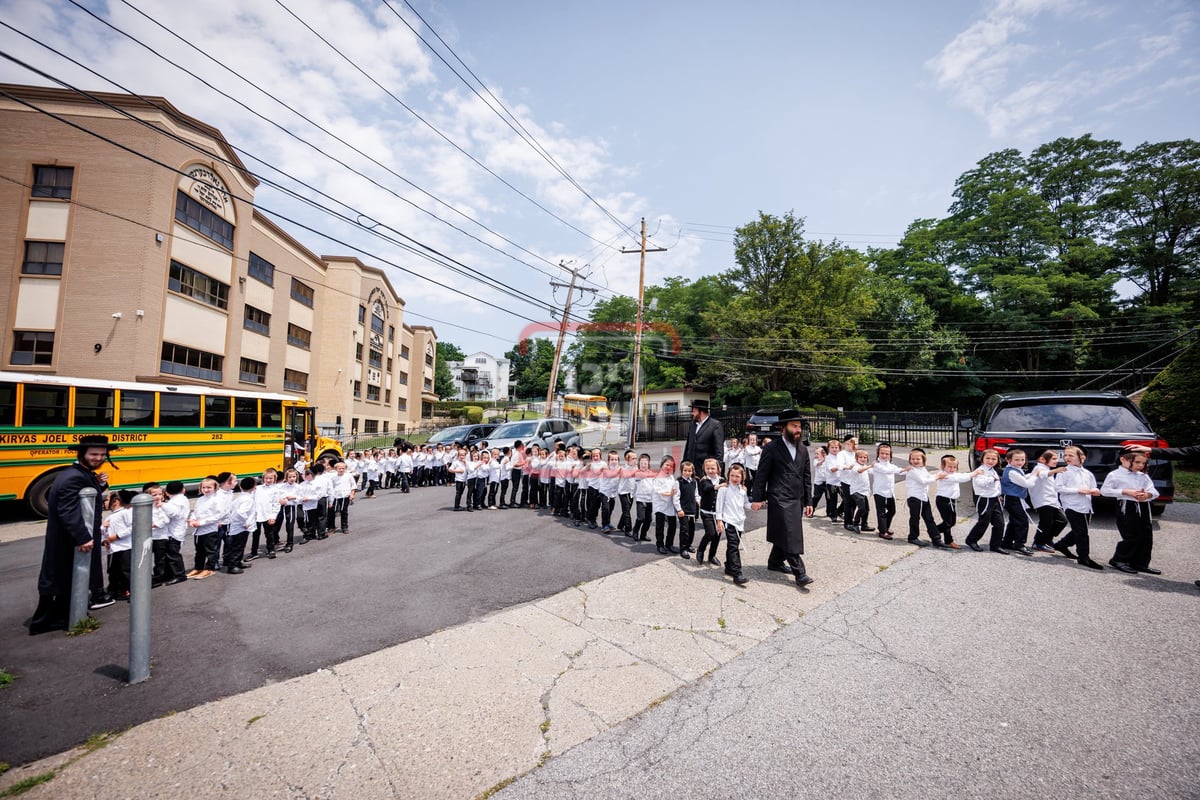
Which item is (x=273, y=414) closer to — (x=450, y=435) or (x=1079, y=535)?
(x=450, y=435)

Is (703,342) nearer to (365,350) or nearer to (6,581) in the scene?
(365,350)

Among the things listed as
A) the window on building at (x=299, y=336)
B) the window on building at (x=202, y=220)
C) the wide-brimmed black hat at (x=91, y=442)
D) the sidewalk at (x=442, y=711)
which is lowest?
the sidewalk at (x=442, y=711)

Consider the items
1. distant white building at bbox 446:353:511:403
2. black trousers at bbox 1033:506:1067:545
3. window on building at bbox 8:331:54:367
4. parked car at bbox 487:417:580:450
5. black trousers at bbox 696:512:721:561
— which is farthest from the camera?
distant white building at bbox 446:353:511:403

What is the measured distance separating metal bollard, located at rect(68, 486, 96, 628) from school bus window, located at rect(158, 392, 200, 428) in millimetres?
9649

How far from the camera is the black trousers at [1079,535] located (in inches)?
244

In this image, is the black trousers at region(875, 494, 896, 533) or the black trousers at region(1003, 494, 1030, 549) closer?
the black trousers at region(1003, 494, 1030, 549)

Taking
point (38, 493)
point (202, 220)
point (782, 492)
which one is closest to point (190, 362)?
point (202, 220)

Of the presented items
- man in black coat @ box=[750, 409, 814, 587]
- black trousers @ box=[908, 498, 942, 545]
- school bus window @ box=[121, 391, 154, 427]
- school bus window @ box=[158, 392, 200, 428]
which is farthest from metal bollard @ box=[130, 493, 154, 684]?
school bus window @ box=[158, 392, 200, 428]

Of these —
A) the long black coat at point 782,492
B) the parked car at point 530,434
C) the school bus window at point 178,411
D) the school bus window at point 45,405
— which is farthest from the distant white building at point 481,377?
the long black coat at point 782,492

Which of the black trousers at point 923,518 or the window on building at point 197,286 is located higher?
the window on building at point 197,286

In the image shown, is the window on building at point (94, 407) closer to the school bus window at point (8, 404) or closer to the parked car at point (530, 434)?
the school bus window at point (8, 404)

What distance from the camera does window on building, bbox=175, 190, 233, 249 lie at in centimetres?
2128

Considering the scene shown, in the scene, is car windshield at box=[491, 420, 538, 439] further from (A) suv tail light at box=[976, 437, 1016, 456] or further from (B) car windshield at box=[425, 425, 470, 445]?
(A) suv tail light at box=[976, 437, 1016, 456]

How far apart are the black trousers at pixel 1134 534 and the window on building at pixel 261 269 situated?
32.8m
